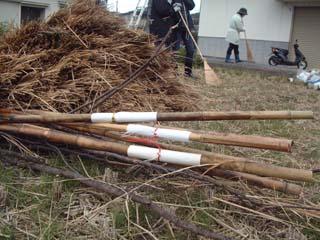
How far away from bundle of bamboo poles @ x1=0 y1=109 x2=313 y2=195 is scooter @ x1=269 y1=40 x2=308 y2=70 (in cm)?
1444

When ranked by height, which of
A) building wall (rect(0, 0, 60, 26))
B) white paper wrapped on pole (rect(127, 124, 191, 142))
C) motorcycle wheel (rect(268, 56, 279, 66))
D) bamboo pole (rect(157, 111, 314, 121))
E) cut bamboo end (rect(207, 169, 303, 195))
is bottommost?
cut bamboo end (rect(207, 169, 303, 195))

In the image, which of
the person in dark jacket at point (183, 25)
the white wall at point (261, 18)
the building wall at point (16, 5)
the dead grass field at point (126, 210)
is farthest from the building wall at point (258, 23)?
the dead grass field at point (126, 210)

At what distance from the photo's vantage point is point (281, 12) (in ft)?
Answer: 59.4

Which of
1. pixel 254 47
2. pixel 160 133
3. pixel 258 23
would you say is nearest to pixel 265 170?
pixel 160 133

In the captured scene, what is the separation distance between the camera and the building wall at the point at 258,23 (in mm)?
18078

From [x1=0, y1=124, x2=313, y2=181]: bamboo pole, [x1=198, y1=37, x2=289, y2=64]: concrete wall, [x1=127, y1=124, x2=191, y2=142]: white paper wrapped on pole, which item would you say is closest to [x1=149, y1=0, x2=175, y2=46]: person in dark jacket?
[x1=0, y1=124, x2=313, y2=181]: bamboo pole

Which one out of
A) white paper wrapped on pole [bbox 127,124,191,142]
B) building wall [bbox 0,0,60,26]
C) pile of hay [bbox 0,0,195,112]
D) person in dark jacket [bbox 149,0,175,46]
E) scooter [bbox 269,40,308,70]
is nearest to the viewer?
white paper wrapped on pole [bbox 127,124,191,142]

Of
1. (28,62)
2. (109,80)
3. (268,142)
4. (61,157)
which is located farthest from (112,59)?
(268,142)

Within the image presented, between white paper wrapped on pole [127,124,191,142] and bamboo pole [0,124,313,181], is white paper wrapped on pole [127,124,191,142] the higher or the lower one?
the higher one

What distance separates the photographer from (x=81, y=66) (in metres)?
3.69

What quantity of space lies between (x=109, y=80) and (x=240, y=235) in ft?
6.42

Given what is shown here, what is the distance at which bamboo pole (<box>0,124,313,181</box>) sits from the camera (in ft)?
7.04

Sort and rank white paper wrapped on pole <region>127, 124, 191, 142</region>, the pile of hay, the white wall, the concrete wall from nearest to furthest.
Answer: white paper wrapped on pole <region>127, 124, 191, 142</region>, the pile of hay, the white wall, the concrete wall

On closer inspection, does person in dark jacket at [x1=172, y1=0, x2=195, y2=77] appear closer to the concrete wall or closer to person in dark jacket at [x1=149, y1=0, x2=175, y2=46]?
person in dark jacket at [x1=149, y1=0, x2=175, y2=46]
